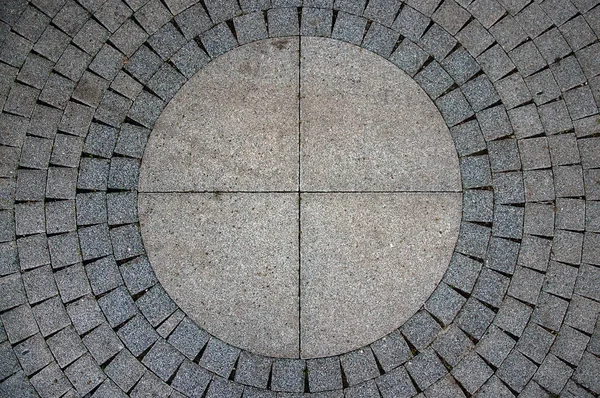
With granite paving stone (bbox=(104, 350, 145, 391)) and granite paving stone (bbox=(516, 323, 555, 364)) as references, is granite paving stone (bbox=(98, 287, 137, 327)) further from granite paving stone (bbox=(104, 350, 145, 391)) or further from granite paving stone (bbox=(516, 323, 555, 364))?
granite paving stone (bbox=(516, 323, 555, 364))

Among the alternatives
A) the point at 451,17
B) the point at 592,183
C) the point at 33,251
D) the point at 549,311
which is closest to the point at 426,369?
the point at 549,311

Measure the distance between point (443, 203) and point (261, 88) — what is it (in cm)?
197

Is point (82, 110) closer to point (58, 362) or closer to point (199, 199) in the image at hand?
point (199, 199)

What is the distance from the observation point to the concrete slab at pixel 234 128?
480 centimetres

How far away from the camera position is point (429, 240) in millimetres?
4762

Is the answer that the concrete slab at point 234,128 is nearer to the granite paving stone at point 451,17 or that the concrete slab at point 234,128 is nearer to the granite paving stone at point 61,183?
the granite paving stone at point 61,183

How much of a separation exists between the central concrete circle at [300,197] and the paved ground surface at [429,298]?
5.7 inches

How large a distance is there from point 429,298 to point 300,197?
1.47 metres

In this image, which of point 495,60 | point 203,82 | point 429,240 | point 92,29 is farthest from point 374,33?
point 92,29

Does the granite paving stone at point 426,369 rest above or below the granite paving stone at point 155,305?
below

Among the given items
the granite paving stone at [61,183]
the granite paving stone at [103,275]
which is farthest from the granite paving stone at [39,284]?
the granite paving stone at [61,183]

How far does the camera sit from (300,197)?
4.78m

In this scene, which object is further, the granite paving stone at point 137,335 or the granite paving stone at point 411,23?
the granite paving stone at point 411,23

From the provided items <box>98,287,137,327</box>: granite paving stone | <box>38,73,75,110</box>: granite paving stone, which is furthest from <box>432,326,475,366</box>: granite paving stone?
<box>38,73,75,110</box>: granite paving stone
